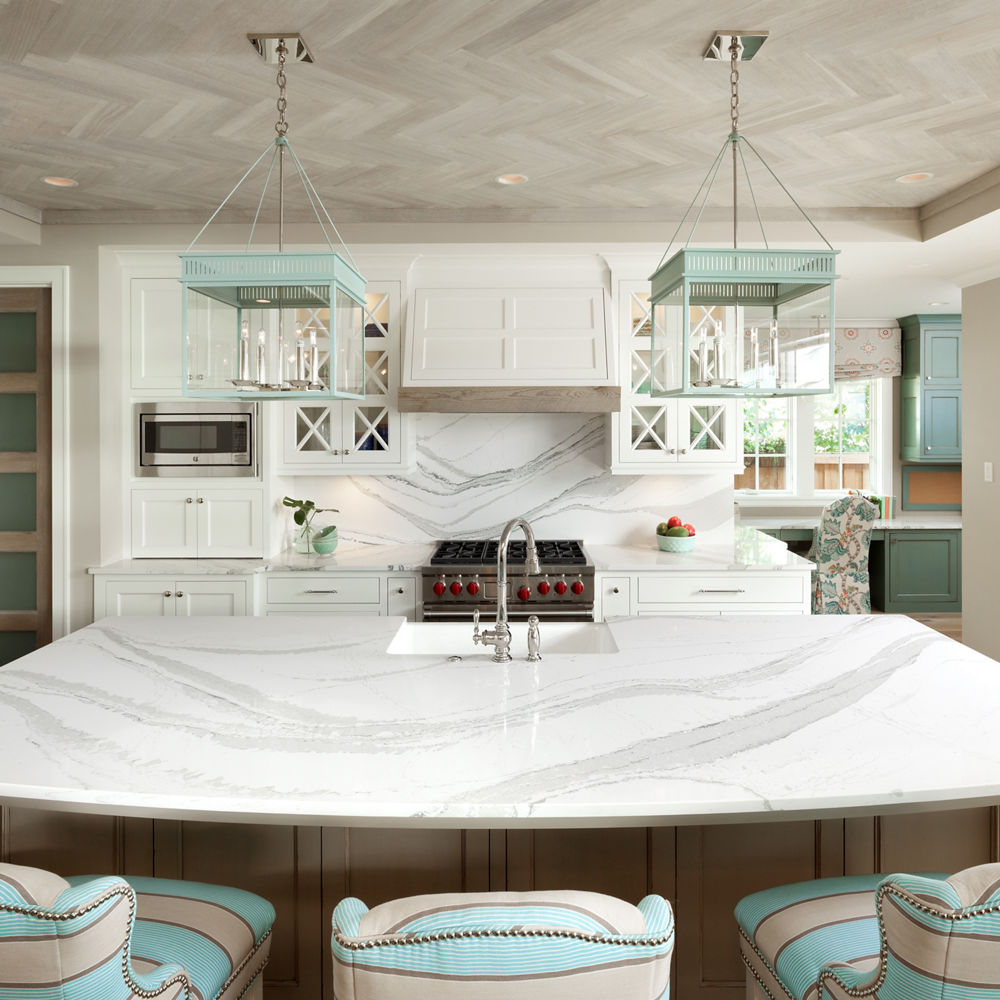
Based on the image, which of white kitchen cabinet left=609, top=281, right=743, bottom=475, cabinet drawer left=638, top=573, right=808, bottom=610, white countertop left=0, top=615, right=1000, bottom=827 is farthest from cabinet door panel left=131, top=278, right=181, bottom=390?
cabinet drawer left=638, top=573, right=808, bottom=610

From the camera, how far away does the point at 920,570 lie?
663 cm

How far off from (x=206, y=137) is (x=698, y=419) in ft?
8.40

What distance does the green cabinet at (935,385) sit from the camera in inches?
265

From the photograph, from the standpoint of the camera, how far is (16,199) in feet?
12.6

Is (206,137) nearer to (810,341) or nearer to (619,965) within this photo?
(810,341)

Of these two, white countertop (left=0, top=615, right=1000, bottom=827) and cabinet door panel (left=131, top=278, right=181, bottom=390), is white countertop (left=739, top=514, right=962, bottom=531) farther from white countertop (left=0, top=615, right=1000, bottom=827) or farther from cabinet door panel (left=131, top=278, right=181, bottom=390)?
white countertop (left=0, top=615, right=1000, bottom=827)

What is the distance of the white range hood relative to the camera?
13.3 ft

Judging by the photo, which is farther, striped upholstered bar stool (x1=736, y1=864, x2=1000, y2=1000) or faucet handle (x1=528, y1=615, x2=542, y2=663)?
faucet handle (x1=528, y1=615, x2=542, y2=663)

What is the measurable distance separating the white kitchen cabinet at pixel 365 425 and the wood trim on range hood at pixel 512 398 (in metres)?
0.24

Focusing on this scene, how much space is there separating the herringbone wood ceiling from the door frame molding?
0.43 m

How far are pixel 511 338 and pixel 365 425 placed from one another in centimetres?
86

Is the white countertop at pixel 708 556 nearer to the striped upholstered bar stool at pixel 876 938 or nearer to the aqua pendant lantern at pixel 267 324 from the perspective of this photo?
the aqua pendant lantern at pixel 267 324

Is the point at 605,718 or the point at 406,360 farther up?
the point at 406,360

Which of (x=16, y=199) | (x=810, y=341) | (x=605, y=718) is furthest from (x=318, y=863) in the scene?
(x=16, y=199)
